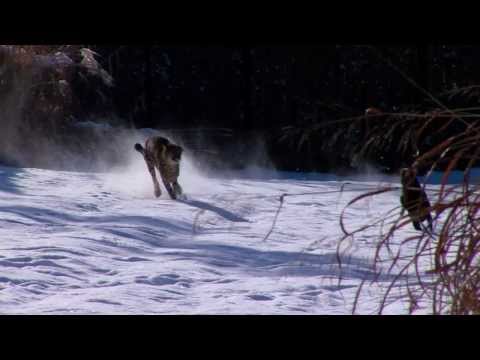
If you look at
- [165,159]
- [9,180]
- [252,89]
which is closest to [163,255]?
[165,159]

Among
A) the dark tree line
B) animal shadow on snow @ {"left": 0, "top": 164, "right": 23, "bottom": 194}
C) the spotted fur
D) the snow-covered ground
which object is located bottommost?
the snow-covered ground

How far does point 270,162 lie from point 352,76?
3.33 metres

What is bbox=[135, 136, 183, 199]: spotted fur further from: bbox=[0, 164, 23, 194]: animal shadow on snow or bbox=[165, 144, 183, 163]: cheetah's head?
bbox=[0, 164, 23, 194]: animal shadow on snow

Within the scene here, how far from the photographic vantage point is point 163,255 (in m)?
9.93

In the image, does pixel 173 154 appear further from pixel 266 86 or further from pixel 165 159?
pixel 266 86

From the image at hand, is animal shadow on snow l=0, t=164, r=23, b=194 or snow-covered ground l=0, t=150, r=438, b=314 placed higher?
animal shadow on snow l=0, t=164, r=23, b=194

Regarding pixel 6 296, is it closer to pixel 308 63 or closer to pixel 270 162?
pixel 270 162

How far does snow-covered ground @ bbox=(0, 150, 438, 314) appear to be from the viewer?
7309mm

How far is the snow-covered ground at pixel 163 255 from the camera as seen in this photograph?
7309 mm

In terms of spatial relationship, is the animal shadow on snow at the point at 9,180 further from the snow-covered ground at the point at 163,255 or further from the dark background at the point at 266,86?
the dark background at the point at 266,86

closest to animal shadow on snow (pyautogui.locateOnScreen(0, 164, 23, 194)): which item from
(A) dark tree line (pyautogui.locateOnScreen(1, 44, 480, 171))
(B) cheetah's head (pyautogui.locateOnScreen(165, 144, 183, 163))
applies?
(B) cheetah's head (pyautogui.locateOnScreen(165, 144, 183, 163))

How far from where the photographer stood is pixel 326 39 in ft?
7.80

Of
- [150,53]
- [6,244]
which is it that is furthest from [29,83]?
[6,244]

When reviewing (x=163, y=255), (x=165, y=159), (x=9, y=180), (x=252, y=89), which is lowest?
(x=163, y=255)
